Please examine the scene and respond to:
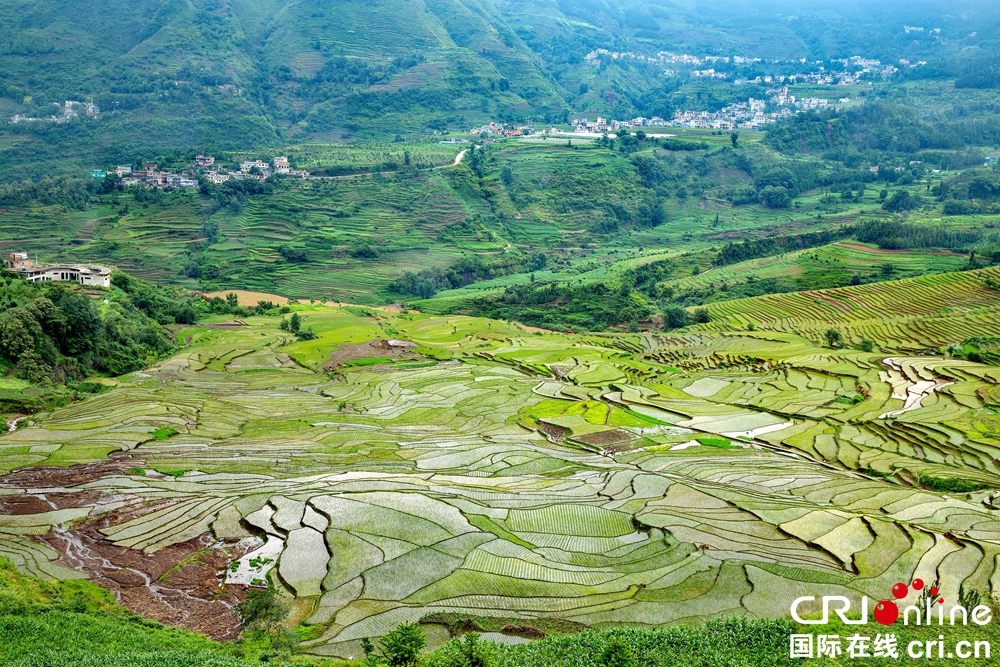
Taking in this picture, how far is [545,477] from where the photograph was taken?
2780cm

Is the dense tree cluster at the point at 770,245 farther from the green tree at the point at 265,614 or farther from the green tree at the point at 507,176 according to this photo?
the green tree at the point at 265,614

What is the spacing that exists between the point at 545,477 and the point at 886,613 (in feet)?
41.8

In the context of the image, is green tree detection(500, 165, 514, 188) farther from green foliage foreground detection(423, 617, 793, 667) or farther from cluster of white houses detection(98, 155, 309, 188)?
green foliage foreground detection(423, 617, 793, 667)

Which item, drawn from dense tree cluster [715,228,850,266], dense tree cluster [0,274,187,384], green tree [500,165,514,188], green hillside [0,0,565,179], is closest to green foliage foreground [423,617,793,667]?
dense tree cluster [0,274,187,384]

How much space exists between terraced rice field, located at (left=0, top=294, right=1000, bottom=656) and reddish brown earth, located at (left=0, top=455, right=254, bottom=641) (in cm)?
44

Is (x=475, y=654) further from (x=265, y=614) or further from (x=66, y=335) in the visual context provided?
(x=66, y=335)

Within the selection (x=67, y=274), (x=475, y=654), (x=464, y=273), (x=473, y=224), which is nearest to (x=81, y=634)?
(x=475, y=654)

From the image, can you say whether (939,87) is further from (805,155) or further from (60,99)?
(60,99)

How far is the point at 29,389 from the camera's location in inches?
1355

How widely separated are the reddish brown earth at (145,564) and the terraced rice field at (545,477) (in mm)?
441

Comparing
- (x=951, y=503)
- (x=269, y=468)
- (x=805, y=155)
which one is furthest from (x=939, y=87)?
(x=269, y=468)

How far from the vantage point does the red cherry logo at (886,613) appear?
16906 millimetres

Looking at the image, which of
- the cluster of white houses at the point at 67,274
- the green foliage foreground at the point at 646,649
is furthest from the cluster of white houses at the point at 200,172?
the green foliage foreground at the point at 646,649

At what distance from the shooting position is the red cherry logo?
55.5 ft
